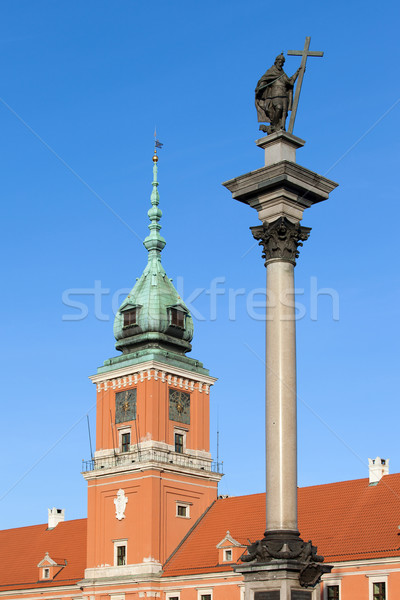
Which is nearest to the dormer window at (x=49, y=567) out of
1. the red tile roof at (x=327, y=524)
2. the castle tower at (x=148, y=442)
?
the castle tower at (x=148, y=442)

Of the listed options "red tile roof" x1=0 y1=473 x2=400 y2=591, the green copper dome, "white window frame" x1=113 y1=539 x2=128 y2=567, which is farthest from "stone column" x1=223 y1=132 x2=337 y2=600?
the green copper dome

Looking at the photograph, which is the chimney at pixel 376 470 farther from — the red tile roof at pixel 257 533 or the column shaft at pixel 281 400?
the column shaft at pixel 281 400

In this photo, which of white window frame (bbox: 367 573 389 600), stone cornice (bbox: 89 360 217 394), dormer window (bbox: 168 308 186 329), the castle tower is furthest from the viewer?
dormer window (bbox: 168 308 186 329)

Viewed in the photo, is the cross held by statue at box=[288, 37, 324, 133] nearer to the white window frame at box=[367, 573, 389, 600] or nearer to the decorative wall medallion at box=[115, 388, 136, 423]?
the white window frame at box=[367, 573, 389, 600]

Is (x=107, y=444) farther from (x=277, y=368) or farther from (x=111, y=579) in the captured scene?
(x=277, y=368)

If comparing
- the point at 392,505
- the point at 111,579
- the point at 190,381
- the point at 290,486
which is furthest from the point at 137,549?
the point at 290,486

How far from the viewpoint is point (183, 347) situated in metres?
52.2

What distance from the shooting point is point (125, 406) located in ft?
163

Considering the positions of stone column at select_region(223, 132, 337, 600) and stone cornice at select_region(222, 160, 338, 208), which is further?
stone cornice at select_region(222, 160, 338, 208)

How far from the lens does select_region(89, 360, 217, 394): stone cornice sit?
161 ft

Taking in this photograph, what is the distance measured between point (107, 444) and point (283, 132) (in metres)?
33.6

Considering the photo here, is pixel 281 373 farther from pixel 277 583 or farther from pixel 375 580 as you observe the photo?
pixel 375 580

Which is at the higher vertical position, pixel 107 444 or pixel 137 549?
pixel 107 444

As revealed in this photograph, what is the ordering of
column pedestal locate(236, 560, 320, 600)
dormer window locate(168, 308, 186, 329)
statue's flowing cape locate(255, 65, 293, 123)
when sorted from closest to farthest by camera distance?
1. column pedestal locate(236, 560, 320, 600)
2. statue's flowing cape locate(255, 65, 293, 123)
3. dormer window locate(168, 308, 186, 329)
